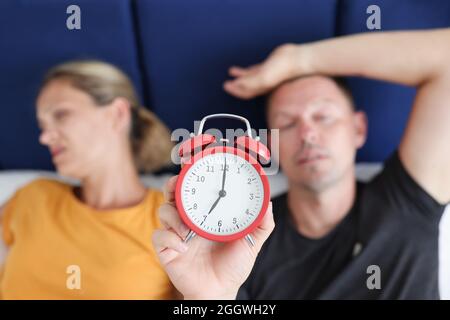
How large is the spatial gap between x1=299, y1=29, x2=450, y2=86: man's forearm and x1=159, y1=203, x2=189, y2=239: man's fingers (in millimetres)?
539

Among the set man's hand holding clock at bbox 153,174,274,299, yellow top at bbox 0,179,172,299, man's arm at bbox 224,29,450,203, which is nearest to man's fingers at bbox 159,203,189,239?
man's hand holding clock at bbox 153,174,274,299

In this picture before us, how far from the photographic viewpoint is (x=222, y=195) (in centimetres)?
62

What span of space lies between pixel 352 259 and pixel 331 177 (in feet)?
0.56

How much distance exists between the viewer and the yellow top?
0.94m

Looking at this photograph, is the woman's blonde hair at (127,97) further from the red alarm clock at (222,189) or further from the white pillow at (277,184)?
the red alarm clock at (222,189)

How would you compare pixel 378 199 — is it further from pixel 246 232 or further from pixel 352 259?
pixel 246 232

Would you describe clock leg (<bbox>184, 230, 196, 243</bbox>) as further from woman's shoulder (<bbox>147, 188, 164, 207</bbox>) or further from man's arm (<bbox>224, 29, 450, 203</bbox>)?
man's arm (<bbox>224, 29, 450, 203</bbox>)

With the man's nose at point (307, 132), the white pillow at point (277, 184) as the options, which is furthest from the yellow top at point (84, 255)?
the man's nose at point (307, 132)

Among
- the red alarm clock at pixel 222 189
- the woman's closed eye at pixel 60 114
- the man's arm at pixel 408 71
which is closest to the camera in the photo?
the red alarm clock at pixel 222 189

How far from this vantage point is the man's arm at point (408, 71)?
932 mm

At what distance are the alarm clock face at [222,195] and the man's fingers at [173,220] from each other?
0.08 ft

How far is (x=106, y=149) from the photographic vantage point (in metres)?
1.06
